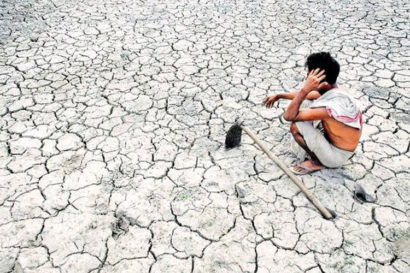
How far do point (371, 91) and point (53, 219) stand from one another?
3442 mm

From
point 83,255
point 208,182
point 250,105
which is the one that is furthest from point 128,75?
point 83,255

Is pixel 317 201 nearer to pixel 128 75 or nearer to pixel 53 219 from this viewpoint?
pixel 53 219

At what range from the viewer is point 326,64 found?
94.0 inches

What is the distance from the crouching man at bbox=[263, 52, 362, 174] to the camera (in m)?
2.42

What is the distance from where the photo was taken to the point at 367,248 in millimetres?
2293

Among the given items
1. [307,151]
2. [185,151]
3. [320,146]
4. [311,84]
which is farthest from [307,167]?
[185,151]

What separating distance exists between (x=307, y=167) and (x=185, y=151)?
1.06 m

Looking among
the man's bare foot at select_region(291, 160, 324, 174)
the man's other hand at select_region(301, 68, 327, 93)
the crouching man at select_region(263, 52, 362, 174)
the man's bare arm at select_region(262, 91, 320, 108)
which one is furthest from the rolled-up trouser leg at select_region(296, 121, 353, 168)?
the man's other hand at select_region(301, 68, 327, 93)

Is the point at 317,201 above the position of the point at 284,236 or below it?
above

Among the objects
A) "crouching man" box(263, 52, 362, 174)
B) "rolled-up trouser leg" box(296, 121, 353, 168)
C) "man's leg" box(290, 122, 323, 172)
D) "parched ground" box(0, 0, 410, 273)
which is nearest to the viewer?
"parched ground" box(0, 0, 410, 273)

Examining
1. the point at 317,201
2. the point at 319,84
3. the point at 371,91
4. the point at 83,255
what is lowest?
the point at 83,255

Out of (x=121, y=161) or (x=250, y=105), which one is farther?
(x=250, y=105)

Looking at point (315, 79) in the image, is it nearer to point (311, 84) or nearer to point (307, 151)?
point (311, 84)

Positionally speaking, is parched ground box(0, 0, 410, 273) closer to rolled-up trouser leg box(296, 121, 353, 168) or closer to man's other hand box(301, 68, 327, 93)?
rolled-up trouser leg box(296, 121, 353, 168)
